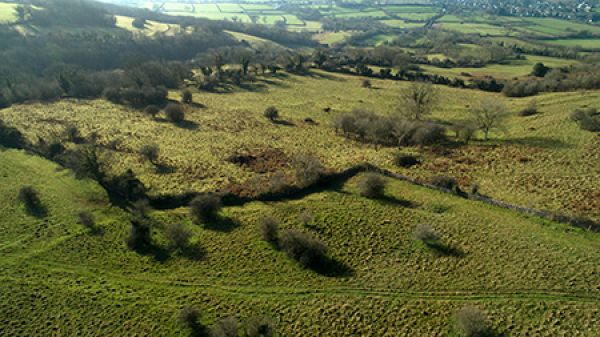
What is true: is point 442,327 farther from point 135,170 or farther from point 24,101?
point 24,101

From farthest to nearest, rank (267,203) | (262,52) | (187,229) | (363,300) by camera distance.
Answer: (262,52), (267,203), (187,229), (363,300)

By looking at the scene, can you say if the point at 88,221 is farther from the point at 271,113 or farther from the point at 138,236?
the point at 271,113

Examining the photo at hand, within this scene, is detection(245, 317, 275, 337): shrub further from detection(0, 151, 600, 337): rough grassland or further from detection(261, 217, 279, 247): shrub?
detection(261, 217, 279, 247): shrub

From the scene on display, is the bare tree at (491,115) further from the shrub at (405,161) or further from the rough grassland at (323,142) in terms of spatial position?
the shrub at (405,161)

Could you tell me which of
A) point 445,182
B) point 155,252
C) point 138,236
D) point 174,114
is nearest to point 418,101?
point 445,182

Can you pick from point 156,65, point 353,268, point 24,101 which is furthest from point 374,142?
point 24,101

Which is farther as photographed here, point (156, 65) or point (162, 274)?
point (156, 65)
